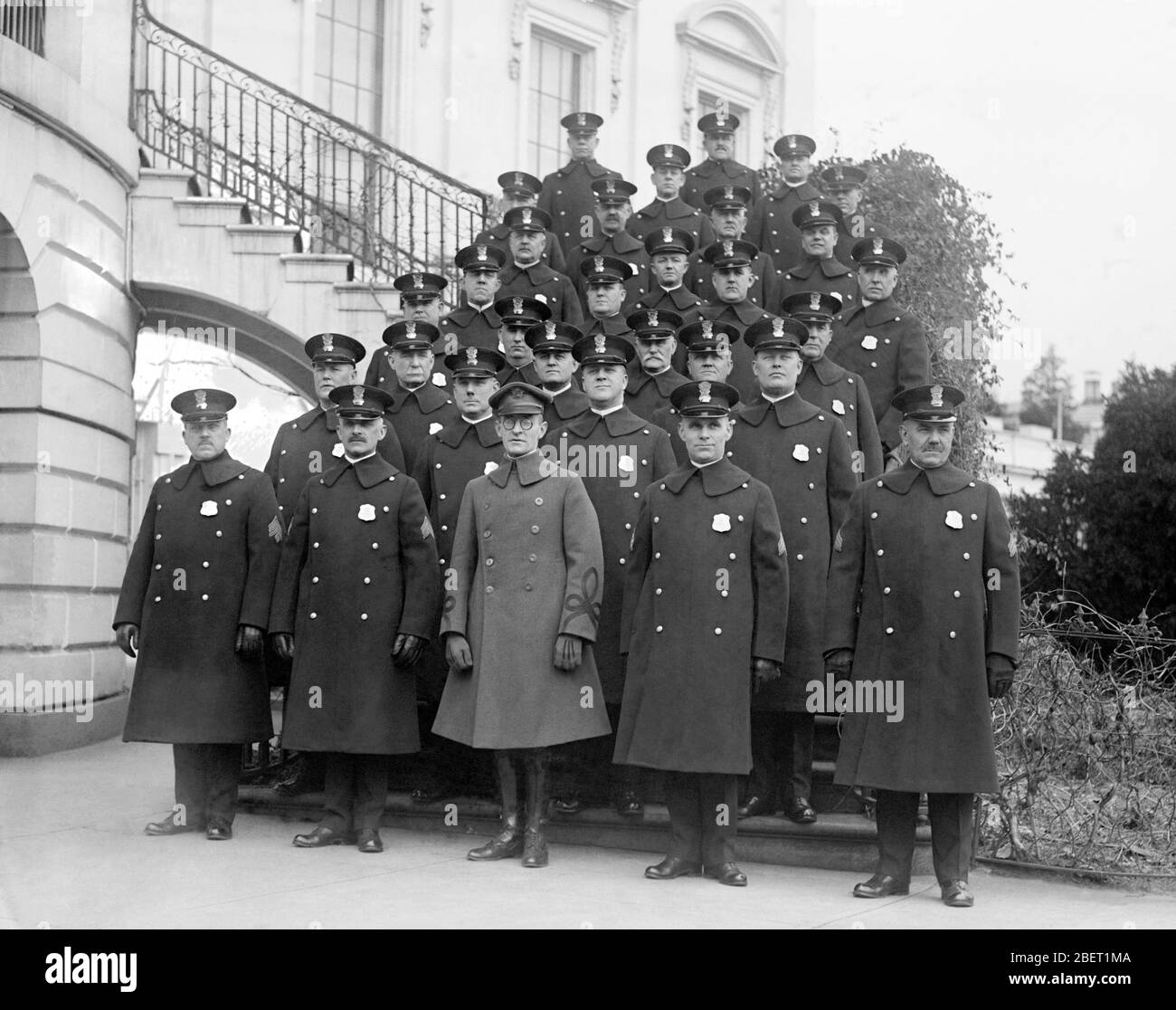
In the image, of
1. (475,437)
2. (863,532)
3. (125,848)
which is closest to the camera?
(863,532)

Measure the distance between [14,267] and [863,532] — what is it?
646 centimetres

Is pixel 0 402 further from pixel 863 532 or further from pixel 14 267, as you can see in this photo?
pixel 863 532

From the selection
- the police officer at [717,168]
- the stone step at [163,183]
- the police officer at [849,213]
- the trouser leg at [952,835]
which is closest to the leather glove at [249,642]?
the trouser leg at [952,835]

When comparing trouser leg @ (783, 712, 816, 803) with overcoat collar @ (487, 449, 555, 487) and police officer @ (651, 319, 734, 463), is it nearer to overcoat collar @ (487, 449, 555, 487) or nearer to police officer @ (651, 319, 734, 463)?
police officer @ (651, 319, 734, 463)

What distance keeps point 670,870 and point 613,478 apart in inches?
75.5

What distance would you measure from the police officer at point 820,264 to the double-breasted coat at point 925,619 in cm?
284

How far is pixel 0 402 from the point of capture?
10344mm

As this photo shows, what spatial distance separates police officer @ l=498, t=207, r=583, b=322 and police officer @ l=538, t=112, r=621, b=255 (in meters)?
1.16

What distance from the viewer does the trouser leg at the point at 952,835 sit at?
612 cm

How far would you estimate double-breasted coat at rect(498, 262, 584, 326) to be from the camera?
9.28 metres

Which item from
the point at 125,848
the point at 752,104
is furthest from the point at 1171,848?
Result: the point at 752,104

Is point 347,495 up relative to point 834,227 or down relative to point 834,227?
down

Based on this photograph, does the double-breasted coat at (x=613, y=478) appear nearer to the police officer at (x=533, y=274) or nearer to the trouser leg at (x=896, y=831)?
the trouser leg at (x=896, y=831)

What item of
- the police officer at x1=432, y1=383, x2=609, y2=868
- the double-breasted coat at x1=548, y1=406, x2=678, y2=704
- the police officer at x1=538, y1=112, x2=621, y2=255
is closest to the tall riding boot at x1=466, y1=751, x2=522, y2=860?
the police officer at x1=432, y1=383, x2=609, y2=868
